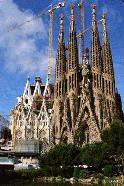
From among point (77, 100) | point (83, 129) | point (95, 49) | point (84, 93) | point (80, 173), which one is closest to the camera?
point (80, 173)

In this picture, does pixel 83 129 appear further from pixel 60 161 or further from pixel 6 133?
pixel 6 133

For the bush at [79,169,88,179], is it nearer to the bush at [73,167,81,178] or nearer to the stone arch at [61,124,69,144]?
the bush at [73,167,81,178]

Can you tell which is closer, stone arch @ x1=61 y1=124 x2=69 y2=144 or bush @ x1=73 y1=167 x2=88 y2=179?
bush @ x1=73 y1=167 x2=88 y2=179

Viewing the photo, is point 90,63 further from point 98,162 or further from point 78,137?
point 98,162

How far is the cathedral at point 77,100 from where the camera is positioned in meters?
97.8

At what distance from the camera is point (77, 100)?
102 m

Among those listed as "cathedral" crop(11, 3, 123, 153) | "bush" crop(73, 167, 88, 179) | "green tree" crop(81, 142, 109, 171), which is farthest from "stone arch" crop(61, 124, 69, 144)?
"bush" crop(73, 167, 88, 179)

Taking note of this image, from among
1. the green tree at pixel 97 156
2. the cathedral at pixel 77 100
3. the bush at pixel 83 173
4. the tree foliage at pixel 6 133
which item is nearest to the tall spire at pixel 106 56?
the cathedral at pixel 77 100

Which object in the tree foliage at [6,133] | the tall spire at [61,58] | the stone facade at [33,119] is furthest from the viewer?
the tree foliage at [6,133]

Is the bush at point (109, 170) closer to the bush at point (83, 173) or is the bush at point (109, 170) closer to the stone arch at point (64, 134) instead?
the bush at point (83, 173)

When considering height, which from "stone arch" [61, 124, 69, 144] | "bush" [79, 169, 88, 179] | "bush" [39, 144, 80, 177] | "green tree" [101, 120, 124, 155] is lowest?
"bush" [79, 169, 88, 179]

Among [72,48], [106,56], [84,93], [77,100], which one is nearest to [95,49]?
[106,56]

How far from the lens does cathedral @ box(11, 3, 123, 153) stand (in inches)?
3851

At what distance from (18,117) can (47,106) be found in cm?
1135
